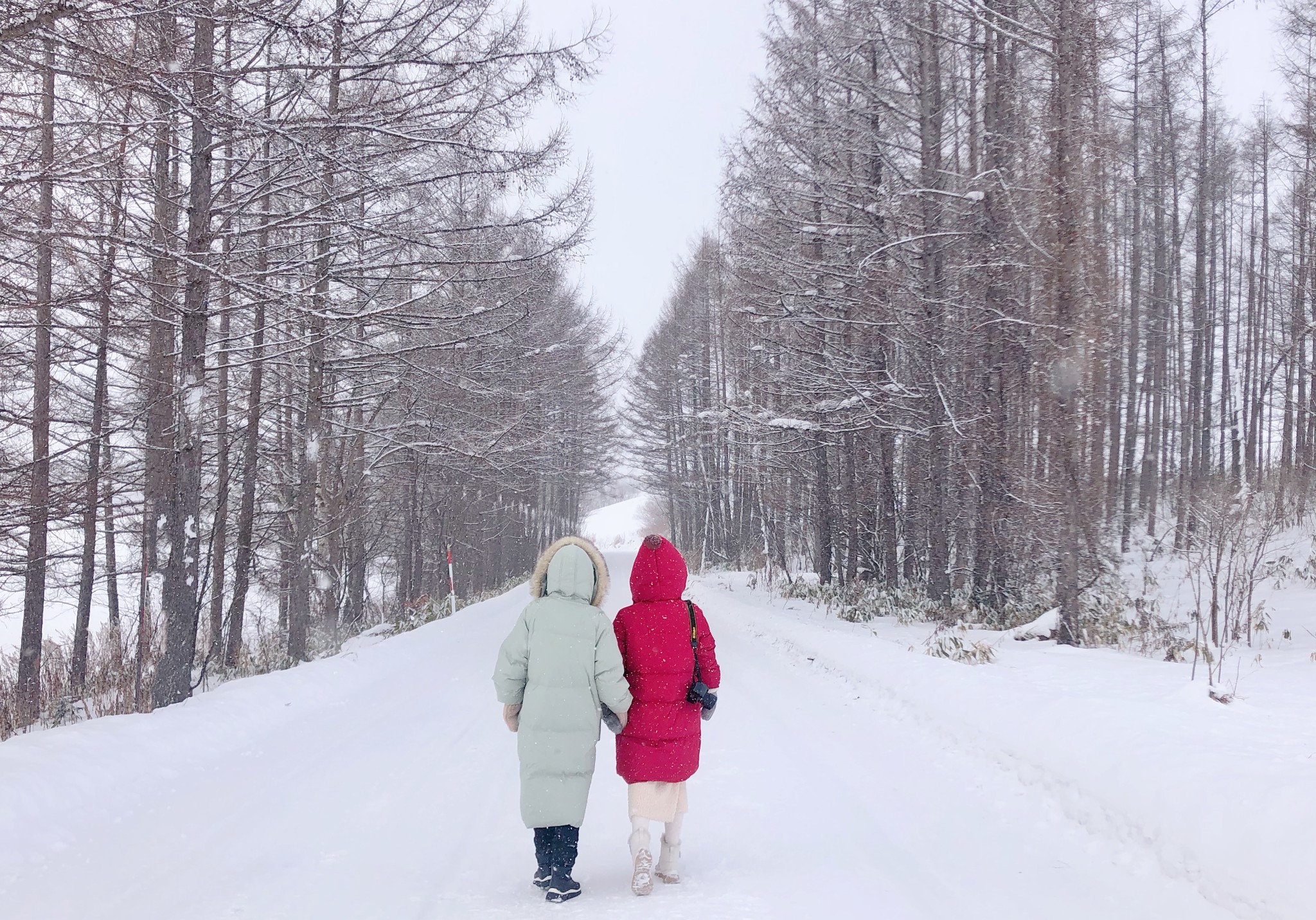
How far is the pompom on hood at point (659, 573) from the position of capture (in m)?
4.30

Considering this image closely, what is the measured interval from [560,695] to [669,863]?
41.0 inches

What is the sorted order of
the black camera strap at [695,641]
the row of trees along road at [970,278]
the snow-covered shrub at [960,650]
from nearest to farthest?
the black camera strap at [695,641] < the snow-covered shrub at [960,650] < the row of trees along road at [970,278]

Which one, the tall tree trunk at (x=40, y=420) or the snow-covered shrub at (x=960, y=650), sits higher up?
the tall tree trunk at (x=40, y=420)

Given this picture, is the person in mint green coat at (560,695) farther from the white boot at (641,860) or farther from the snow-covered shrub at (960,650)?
the snow-covered shrub at (960,650)

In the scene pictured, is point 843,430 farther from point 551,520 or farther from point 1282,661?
point 551,520

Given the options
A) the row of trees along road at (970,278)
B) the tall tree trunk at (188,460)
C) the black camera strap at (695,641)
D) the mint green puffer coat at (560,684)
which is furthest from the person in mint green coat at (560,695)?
the row of trees along road at (970,278)

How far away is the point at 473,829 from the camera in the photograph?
4.93 meters

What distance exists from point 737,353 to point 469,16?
17093 millimetres

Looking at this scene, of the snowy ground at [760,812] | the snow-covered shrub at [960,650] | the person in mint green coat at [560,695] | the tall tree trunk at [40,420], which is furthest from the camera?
the snow-covered shrub at [960,650]

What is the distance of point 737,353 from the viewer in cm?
2506

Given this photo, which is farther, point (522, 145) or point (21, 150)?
point (522, 145)

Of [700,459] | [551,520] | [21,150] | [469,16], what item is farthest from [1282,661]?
[551,520]

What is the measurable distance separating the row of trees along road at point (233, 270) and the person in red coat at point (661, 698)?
3.97m

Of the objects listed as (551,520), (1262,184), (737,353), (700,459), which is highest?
(1262,184)
